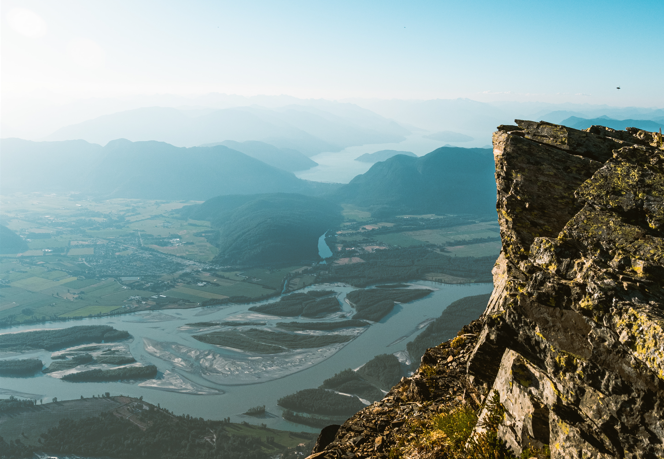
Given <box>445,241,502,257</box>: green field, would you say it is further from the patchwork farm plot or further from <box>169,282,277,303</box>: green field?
<box>169,282,277,303</box>: green field

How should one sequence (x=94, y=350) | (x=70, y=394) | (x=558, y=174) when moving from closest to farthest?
(x=558, y=174) < (x=70, y=394) < (x=94, y=350)

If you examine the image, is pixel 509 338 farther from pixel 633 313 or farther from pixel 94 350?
pixel 94 350

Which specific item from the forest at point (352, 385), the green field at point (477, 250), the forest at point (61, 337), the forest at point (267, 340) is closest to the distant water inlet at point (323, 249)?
the green field at point (477, 250)

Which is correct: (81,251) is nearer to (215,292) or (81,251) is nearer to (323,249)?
(215,292)

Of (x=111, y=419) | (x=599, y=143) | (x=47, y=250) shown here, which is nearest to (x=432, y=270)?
(x=111, y=419)

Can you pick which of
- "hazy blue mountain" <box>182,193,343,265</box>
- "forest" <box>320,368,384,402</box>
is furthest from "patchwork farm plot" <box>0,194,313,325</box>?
"forest" <box>320,368,384,402</box>

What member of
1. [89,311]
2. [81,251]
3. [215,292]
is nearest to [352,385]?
[215,292]

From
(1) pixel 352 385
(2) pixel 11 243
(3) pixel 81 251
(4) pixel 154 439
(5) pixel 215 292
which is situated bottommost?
(4) pixel 154 439
